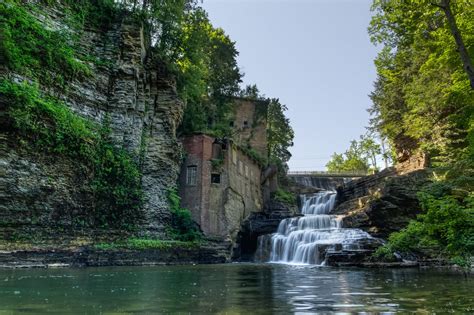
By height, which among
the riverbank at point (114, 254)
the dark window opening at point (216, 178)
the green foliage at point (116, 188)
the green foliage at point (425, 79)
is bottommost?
the riverbank at point (114, 254)

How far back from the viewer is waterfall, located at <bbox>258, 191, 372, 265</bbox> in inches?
885

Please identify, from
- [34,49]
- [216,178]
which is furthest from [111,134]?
[216,178]

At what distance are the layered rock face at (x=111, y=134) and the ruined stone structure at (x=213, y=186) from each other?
8.76ft

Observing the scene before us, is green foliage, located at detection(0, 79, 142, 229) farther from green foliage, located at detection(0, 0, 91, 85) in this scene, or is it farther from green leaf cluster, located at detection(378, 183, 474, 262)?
green leaf cluster, located at detection(378, 183, 474, 262)

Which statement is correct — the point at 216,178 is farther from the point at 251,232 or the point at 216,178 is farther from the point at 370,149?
the point at 370,149

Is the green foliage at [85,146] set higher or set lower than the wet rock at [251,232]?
higher

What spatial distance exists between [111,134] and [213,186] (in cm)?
1012

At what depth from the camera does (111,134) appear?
2383 centimetres

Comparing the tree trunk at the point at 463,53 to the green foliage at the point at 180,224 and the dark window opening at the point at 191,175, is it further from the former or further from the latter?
the dark window opening at the point at 191,175

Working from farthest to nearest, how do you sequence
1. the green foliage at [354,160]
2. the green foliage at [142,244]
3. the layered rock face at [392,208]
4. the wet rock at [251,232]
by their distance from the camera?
the green foliage at [354,160]
the wet rock at [251,232]
the layered rock face at [392,208]
the green foliage at [142,244]

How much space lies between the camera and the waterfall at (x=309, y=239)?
22.5 m

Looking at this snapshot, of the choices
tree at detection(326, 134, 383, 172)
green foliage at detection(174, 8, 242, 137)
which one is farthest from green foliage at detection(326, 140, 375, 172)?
green foliage at detection(174, 8, 242, 137)

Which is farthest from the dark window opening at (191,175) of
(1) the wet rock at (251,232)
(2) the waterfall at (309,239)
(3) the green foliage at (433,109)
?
(3) the green foliage at (433,109)

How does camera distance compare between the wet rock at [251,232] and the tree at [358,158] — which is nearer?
the wet rock at [251,232]
